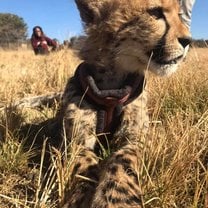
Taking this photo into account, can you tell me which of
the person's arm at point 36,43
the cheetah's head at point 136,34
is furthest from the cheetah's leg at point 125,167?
the person's arm at point 36,43

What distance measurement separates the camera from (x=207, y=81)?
3.57 metres

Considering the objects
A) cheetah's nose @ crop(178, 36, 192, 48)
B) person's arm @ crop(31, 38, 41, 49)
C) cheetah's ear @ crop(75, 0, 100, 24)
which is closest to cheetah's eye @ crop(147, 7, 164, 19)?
cheetah's nose @ crop(178, 36, 192, 48)

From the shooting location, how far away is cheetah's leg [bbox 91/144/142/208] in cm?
188

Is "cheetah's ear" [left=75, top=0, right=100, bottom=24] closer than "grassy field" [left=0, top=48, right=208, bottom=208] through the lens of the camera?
No

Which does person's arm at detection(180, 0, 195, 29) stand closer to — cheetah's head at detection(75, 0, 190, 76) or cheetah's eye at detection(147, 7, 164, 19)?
cheetah's head at detection(75, 0, 190, 76)

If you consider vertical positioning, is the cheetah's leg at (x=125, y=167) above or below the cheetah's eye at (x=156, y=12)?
below

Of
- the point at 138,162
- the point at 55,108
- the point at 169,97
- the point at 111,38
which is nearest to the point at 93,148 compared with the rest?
the point at 138,162

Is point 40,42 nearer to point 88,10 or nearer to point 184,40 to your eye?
point 88,10

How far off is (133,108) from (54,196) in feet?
2.62

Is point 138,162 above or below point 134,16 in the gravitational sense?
below

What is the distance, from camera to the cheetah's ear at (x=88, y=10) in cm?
256

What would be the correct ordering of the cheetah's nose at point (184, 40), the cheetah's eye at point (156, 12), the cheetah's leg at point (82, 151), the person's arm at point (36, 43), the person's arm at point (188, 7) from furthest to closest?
the person's arm at point (36, 43) < the person's arm at point (188, 7) < the cheetah's eye at point (156, 12) < the cheetah's nose at point (184, 40) < the cheetah's leg at point (82, 151)

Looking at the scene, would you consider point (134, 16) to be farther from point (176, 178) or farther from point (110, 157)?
point (176, 178)

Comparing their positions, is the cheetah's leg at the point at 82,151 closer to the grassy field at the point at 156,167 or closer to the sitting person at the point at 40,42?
the grassy field at the point at 156,167
